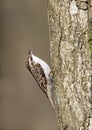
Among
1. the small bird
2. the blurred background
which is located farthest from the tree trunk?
the blurred background

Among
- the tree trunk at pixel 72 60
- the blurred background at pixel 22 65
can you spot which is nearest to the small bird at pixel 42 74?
the tree trunk at pixel 72 60

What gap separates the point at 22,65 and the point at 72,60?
3.72 metres

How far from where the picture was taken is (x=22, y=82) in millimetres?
8859

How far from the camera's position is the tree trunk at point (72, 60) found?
5066 millimetres

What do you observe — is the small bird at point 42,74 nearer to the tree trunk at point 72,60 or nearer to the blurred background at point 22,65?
the tree trunk at point 72,60

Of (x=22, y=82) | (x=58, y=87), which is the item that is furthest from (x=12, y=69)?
(x=58, y=87)

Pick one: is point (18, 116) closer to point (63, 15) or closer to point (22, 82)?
point (22, 82)

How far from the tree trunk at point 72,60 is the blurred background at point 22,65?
332 cm

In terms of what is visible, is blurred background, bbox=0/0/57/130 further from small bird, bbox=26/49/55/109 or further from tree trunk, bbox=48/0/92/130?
tree trunk, bbox=48/0/92/130

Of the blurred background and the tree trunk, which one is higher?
the tree trunk

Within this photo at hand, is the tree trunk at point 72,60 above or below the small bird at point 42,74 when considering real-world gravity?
above

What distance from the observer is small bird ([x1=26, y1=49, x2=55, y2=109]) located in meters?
5.80

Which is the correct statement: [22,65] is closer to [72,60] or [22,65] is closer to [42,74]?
[42,74]

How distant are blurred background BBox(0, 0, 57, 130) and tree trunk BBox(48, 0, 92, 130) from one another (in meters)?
3.32
